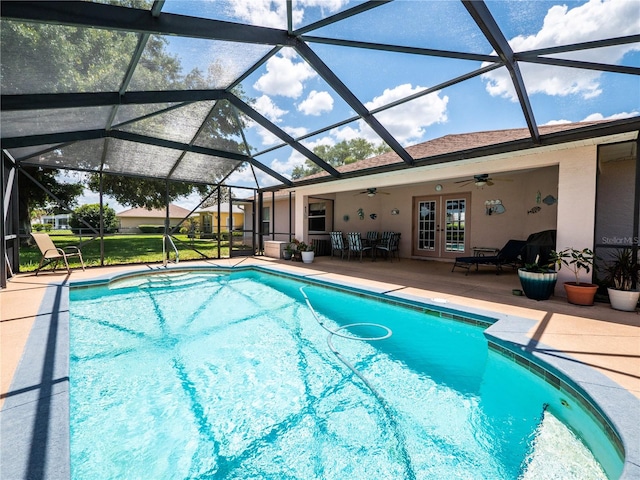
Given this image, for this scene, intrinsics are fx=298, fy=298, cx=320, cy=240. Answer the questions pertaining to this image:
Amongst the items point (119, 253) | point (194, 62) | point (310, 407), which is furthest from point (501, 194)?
point (119, 253)

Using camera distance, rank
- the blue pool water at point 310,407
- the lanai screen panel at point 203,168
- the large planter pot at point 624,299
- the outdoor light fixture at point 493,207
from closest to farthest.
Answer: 1. the blue pool water at point 310,407
2. the large planter pot at point 624,299
3. the outdoor light fixture at point 493,207
4. the lanai screen panel at point 203,168

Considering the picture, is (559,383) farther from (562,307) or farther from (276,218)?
(276,218)

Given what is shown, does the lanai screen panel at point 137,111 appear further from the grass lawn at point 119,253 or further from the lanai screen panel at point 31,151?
the grass lawn at point 119,253

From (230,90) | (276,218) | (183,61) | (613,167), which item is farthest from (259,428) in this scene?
(276,218)

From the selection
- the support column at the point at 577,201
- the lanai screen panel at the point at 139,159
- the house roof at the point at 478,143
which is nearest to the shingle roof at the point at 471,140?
the house roof at the point at 478,143

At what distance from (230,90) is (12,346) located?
5313 millimetres

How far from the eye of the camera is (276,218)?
15.1 meters

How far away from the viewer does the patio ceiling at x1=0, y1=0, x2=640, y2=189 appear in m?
3.37

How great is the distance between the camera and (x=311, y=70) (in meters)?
5.26

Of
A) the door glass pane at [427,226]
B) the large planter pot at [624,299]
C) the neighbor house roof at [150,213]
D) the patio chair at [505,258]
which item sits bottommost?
the large planter pot at [624,299]

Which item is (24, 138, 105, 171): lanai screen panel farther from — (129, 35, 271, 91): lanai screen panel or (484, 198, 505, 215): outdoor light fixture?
(484, 198, 505, 215): outdoor light fixture

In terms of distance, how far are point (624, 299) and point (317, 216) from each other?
371 inches

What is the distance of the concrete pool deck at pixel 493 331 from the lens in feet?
7.06

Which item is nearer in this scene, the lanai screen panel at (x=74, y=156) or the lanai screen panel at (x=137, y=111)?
the lanai screen panel at (x=137, y=111)
